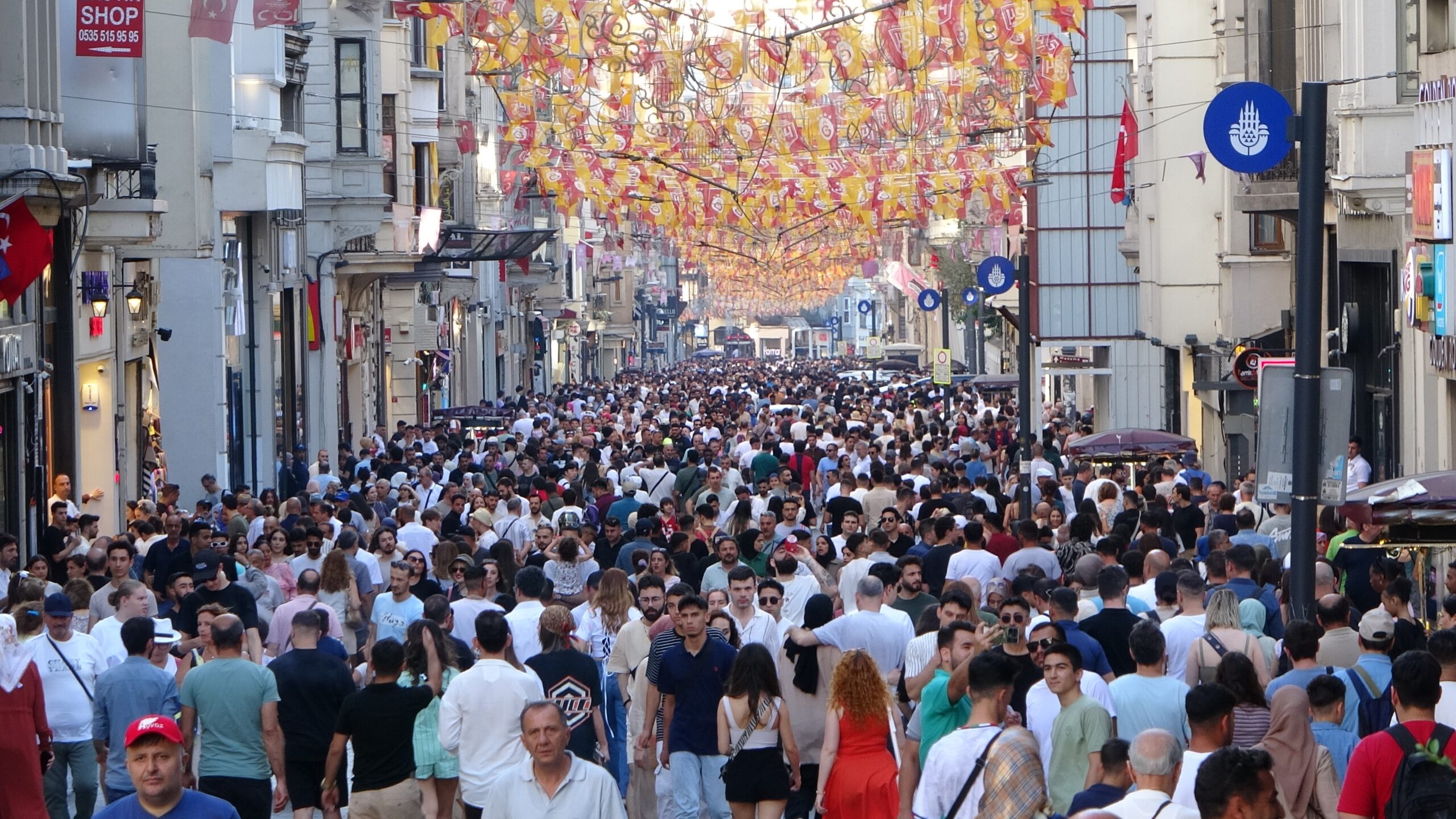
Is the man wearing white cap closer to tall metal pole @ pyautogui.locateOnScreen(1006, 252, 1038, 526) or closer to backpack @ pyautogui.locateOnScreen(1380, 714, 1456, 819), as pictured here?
backpack @ pyautogui.locateOnScreen(1380, 714, 1456, 819)

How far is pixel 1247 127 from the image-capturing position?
12.9 meters

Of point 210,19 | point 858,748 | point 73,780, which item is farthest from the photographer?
point 210,19

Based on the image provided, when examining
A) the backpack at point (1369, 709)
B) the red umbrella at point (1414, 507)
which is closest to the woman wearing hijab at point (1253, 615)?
the red umbrella at point (1414, 507)

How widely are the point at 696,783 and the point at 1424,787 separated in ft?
13.7

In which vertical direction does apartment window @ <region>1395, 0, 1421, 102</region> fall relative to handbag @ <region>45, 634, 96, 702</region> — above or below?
above

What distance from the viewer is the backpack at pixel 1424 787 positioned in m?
7.07

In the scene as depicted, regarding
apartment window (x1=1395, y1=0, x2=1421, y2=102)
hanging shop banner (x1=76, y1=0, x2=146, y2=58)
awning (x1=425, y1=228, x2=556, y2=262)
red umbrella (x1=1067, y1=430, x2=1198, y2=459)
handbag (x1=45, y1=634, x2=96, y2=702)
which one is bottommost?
handbag (x1=45, y1=634, x2=96, y2=702)

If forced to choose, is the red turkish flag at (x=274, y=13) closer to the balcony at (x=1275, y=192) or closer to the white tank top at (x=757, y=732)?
the balcony at (x=1275, y=192)

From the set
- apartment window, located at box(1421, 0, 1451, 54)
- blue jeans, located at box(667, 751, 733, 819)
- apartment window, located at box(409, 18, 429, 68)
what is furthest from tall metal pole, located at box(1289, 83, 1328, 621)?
apartment window, located at box(409, 18, 429, 68)

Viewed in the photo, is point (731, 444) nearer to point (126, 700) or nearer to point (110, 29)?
point (110, 29)

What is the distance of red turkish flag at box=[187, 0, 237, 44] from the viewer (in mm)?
21578

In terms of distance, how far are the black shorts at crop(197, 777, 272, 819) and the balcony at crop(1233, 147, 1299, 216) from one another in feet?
56.7

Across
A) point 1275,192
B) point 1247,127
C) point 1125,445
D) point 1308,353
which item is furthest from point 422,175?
point 1308,353

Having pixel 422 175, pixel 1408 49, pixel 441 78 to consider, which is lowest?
pixel 1408 49
